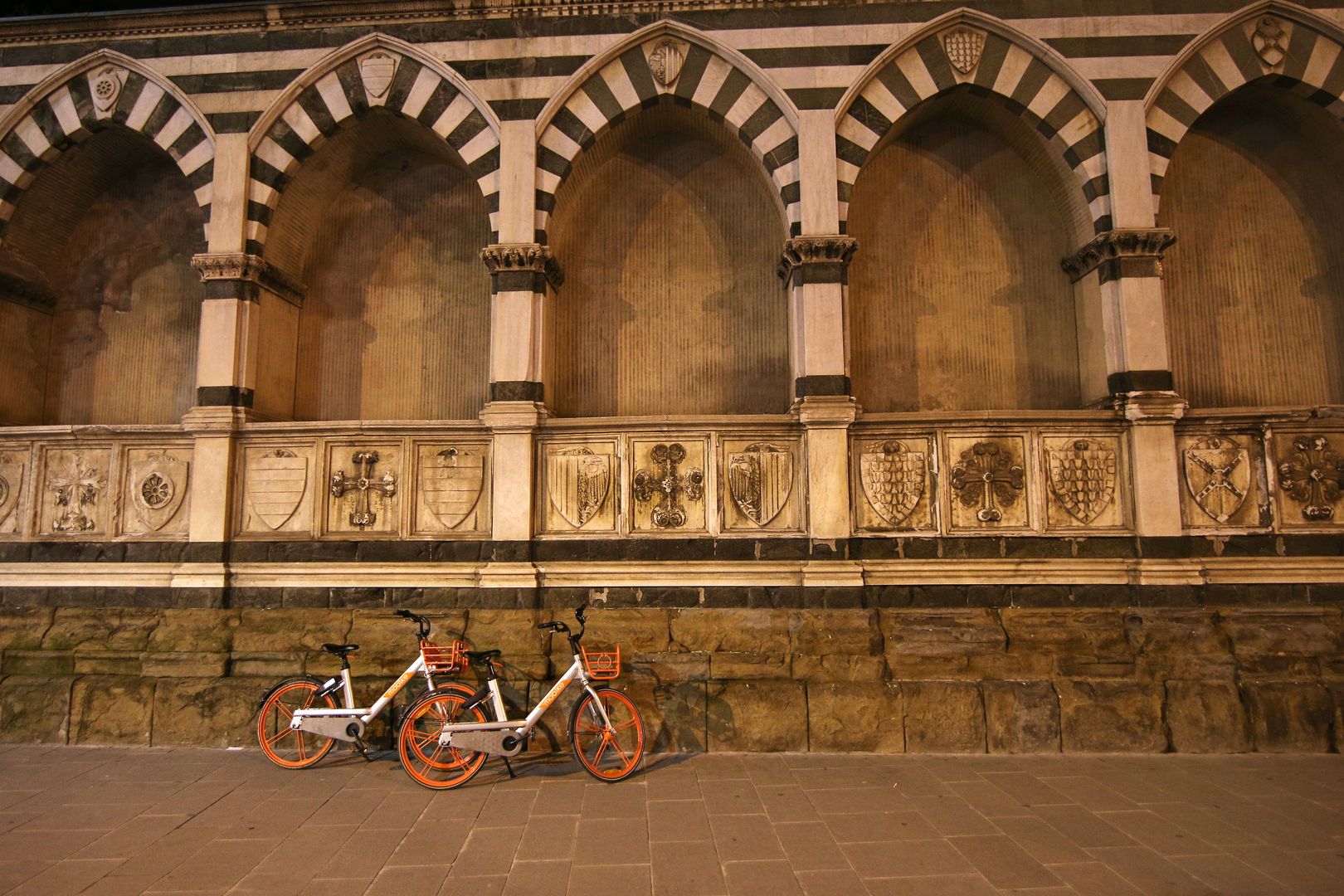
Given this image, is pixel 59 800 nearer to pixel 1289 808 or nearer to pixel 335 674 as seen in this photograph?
pixel 335 674

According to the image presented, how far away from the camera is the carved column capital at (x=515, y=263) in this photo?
6.44 metres

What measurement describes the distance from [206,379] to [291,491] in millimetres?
1325

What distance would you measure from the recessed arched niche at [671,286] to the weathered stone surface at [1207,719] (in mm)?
4099

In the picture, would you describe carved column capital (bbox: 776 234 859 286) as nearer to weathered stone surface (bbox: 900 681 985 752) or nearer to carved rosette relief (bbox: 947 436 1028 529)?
carved rosette relief (bbox: 947 436 1028 529)

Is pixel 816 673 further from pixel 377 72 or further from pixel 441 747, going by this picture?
pixel 377 72

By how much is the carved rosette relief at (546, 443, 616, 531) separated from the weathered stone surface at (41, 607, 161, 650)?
3.55 meters

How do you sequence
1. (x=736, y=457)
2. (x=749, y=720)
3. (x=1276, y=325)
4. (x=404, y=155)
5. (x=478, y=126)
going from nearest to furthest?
(x=749, y=720) < (x=736, y=457) < (x=478, y=126) < (x=1276, y=325) < (x=404, y=155)

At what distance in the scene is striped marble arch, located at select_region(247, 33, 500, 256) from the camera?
6.73m

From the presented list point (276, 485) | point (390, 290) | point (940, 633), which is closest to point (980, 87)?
point (940, 633)

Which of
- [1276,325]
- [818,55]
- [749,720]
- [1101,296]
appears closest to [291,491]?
[749,720]

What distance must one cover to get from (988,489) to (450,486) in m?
4.70

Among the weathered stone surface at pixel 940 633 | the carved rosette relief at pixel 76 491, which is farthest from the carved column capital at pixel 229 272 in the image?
the weathered stone surface at pixel 940 633

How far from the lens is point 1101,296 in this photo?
21.5 feet

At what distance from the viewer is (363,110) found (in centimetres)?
686
